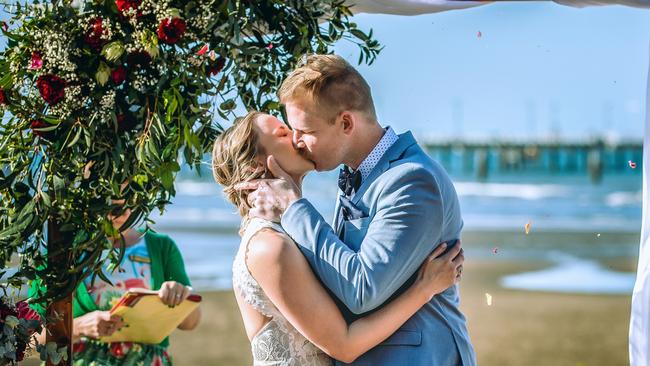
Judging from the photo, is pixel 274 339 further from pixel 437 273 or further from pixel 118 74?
pixel 118 74

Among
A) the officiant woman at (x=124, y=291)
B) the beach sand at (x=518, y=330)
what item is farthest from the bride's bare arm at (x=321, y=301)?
the beach sand at (x=518, y=330)

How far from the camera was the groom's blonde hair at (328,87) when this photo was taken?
2398 millimetres

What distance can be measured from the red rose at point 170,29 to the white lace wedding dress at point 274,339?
65cm

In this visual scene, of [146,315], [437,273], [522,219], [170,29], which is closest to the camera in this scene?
[437,273]

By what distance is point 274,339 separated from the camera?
2512 mm

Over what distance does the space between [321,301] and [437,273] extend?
328 mm

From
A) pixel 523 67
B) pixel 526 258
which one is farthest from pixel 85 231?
pixel 523 67

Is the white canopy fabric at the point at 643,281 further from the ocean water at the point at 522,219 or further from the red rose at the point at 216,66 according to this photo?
the ocean water at the point at 522,219

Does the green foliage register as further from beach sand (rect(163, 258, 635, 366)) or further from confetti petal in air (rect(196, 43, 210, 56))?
beach sand (rect(163, 258, 635, 366))

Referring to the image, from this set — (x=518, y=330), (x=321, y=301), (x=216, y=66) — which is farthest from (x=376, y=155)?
(x=518, y=330)

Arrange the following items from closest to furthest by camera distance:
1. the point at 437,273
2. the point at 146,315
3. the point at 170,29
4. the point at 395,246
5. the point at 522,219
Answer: the point at 395,246, the point at 437,273, the point at 170,29, the point at 146,315, the point at 522,219

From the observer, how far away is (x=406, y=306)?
7.68 ft

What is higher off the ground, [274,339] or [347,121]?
[347,121]

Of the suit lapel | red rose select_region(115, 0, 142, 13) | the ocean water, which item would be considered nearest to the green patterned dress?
red rose select_region(115, 0, 142, 13)
